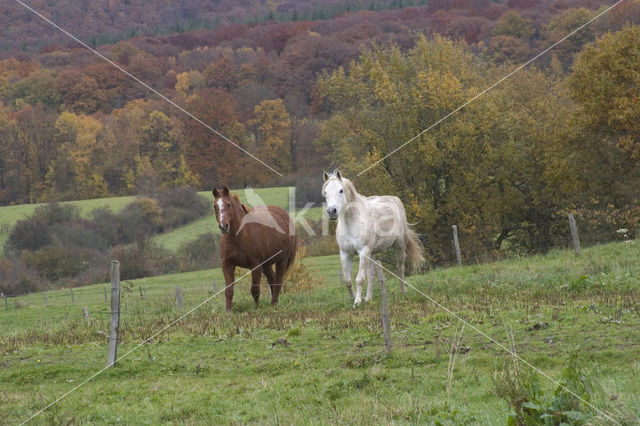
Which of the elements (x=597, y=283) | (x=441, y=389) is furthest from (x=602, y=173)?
(x=441, y=389)

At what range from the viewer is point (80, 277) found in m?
53.7

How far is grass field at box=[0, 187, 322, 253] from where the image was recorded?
162ft

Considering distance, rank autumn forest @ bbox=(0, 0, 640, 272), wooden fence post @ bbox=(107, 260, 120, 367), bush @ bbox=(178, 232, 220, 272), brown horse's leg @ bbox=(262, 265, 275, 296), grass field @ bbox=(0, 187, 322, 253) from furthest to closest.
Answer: bush @ bbox=(178, 232, 220, 272) < grass field @ bbox=(0, 187, 322, 253) < autumn forest @ bbox=(0, 0, 640, 272) < brown horse's leg @ bbox=(262, 265, 275, 296) < wooden fence post @ bbox=(107, 260, 120, 367)

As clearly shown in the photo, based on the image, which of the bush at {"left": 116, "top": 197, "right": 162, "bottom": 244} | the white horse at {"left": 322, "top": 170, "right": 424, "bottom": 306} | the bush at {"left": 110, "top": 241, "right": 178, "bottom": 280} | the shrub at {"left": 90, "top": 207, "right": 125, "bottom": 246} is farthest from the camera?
the bush at {"left": 116, "top": 197, "right": 162, "bottom": 244}

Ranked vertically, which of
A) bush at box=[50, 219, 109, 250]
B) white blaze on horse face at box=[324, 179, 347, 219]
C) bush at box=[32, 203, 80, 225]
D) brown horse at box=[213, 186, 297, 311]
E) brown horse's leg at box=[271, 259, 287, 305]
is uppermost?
bush at box=[32, 203, 80, 225]

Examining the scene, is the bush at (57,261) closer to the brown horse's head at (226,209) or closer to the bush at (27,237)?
the bush at (27,237)

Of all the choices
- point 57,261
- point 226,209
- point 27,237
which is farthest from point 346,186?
point 27,237

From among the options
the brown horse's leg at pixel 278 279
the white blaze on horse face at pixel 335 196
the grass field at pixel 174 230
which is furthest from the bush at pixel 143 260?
the white blaze on horse face at pixel 335 196

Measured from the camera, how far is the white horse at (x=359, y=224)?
13758 millimetres

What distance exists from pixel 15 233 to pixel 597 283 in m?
57.2

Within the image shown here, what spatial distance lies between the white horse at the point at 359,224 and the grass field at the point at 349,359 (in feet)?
2.64

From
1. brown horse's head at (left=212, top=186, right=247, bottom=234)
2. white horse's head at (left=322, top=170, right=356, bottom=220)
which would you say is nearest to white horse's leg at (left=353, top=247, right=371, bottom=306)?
white horse's head at (left=322, top=170, right=356, bottom=220)

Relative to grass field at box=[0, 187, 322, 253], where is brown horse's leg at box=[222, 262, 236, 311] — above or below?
below

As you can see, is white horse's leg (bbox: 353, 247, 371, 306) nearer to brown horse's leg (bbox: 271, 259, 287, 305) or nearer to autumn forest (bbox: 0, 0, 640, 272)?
brown horse's leg (bbox: 271, 259, 287, 305)
